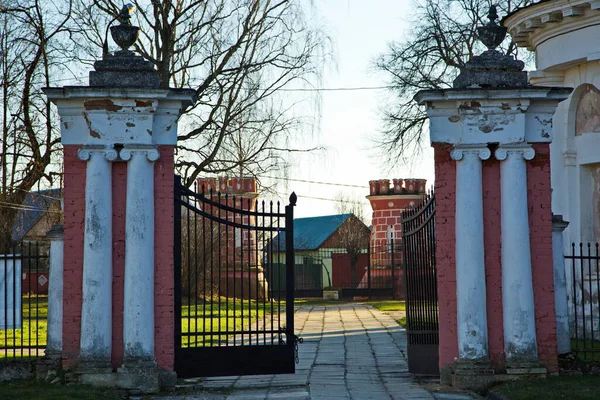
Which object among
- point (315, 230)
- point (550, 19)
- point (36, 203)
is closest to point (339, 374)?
point (550, 19)

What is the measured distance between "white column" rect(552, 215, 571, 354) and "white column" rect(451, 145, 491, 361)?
104cm

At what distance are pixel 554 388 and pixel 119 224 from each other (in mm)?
5096

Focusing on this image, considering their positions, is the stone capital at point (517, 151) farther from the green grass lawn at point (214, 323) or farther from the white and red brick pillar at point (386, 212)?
the white and red brick pillar at point (386, 212)

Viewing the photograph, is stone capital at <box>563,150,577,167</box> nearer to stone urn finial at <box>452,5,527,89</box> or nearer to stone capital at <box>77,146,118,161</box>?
stone urn finial at <box>452,5,527,89</box>

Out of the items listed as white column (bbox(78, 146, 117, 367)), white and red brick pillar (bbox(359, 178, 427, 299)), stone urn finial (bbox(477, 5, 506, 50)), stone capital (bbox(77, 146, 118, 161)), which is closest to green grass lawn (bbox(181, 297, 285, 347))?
white column (bbox(78, 146, 117, 367))

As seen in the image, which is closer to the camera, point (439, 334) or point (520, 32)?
point (439, 334)

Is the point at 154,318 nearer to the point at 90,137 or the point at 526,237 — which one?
the point at 90,137

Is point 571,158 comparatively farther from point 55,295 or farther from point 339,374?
point 55,295

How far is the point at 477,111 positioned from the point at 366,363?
4.62m

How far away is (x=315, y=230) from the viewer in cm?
5812

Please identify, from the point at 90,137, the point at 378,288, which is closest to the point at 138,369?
the point at 90,137

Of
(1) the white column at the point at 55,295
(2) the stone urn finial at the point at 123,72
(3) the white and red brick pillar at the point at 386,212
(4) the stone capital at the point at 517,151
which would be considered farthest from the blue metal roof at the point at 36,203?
(4) the stone capital at the point at 517,151

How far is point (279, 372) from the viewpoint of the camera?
1136 centimetres

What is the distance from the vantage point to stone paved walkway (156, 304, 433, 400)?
10.6 metres
